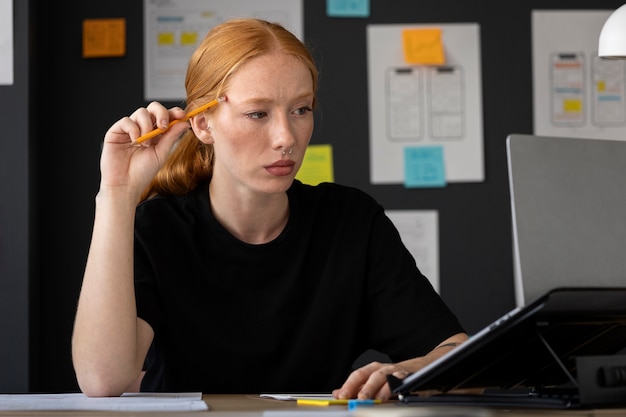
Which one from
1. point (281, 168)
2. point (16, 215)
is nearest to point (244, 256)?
point (281, 168)

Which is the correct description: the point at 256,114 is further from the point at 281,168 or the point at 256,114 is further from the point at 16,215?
the point at 16,215

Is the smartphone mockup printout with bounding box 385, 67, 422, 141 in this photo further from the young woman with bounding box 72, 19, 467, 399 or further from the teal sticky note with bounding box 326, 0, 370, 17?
the young woman with bounding box 72, 19, 467, 399

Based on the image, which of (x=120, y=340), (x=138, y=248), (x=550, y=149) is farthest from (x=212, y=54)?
(x=550, y=149)

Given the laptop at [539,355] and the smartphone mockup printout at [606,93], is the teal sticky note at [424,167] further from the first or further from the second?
the laptop at [539,355]

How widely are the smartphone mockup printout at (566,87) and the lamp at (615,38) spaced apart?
3.86 feet

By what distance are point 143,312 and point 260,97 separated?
39cm

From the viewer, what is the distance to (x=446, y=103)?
2.76m

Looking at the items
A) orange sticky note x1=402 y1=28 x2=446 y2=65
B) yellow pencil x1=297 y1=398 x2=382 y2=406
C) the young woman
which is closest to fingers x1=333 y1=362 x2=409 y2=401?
yellow pencil x1=297 y1=398 x2=382 y2=406

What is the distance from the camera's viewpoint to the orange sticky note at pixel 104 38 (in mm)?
2682

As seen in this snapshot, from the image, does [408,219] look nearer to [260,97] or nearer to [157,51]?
[157,51]

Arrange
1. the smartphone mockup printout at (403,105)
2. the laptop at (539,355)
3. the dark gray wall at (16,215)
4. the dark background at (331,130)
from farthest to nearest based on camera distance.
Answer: the smartphone mockup printout at (403,105) → the dark background at (331,130) → the dark gray wall at (16,215) → the laptop at (539,355)

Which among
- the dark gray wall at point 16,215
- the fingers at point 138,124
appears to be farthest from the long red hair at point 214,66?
the dark gray wall at point 16,215

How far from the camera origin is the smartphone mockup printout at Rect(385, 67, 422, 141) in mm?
2750

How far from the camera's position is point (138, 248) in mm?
1595
